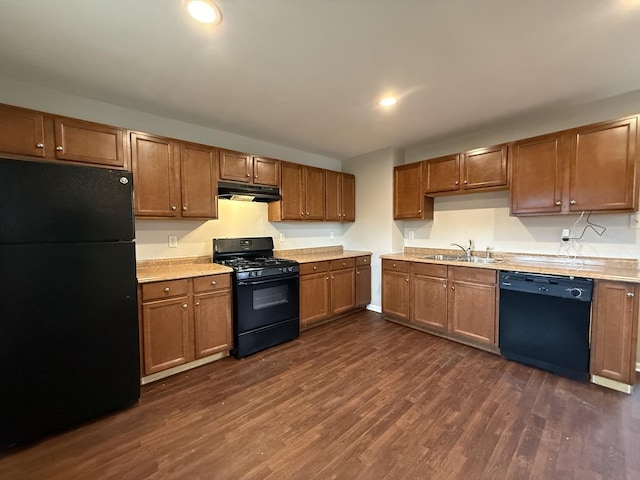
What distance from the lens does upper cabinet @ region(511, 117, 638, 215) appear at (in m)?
2.34

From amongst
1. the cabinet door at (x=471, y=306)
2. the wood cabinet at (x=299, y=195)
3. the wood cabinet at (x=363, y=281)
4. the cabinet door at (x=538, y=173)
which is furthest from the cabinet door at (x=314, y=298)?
the cabinet door at (x=538, y=173)

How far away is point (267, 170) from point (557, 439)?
11.4 ft

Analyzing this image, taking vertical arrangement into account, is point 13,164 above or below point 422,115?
below

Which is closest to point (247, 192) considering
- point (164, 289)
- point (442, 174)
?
point (164, 289)

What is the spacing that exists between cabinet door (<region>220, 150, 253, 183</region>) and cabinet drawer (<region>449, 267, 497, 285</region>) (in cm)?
262

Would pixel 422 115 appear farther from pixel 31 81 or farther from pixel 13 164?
pixel 31 81

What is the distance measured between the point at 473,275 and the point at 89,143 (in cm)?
385

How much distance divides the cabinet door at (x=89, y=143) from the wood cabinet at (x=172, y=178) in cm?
12

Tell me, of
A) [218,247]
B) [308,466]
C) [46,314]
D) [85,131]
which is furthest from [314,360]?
[85,131]

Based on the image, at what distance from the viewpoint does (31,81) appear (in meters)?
2.25

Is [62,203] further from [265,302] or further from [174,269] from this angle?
[265,302]

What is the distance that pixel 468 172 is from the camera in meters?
3.30

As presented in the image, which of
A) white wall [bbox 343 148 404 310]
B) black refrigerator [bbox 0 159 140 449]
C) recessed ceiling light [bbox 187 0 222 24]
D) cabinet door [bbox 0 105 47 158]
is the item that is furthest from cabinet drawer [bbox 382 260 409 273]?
cabinet door [bbox 0 105 47 158]

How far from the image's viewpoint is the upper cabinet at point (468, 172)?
10.1ft
